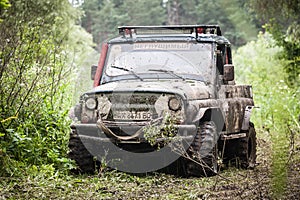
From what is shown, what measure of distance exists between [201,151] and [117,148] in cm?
107

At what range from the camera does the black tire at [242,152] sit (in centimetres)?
869

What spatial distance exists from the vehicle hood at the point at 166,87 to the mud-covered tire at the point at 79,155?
25.4 inches

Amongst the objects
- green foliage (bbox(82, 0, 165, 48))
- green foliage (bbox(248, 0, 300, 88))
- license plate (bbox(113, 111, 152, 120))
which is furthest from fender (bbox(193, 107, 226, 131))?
green foliage (bbox(82, 0, 165, 48))

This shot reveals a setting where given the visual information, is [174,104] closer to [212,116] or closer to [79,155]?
[212,116]

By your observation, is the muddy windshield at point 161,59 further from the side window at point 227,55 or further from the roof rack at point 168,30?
the side window at point 227,55

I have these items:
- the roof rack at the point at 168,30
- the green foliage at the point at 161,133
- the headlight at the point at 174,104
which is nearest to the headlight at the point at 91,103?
the green foliage at the point at 161,133

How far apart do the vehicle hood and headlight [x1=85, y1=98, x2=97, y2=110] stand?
106 millimetres

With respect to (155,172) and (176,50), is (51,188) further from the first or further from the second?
(176,50)

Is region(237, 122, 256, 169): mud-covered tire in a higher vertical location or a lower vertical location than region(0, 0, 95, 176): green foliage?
lower

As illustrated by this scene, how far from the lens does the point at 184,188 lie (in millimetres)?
6719

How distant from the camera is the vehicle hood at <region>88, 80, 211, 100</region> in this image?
24.1 ft

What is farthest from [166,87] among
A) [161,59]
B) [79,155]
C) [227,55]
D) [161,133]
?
[227,55]

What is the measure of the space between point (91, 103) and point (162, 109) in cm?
97

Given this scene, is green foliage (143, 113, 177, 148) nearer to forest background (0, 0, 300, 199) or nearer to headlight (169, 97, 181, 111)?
headlight (169, 97, 181, 111)
